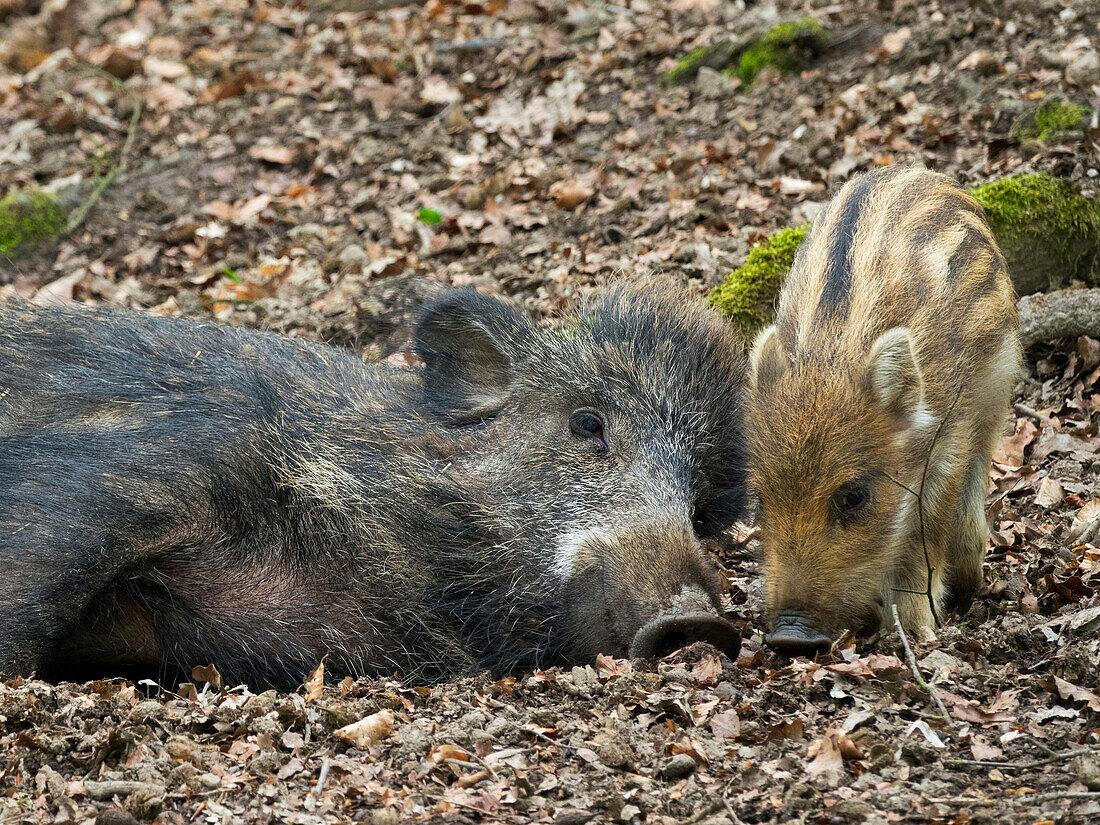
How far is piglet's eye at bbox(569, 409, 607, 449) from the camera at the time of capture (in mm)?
4344

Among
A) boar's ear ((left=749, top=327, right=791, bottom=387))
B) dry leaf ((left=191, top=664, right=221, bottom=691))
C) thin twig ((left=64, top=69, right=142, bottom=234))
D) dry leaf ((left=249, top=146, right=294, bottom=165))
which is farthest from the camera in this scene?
dry leaf ((left=249, top=146, right=294, bottom=165))

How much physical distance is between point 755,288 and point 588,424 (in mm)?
1922

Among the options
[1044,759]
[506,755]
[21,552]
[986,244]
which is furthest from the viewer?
[986,244]

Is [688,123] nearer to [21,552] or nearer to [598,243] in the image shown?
[598,243]

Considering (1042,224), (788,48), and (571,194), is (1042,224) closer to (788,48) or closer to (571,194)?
(571,194)

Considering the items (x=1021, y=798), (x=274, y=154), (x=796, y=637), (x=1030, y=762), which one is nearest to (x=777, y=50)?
(x=274, y=154)

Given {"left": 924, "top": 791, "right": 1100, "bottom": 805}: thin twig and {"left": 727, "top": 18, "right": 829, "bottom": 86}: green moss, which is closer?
{"left": 924, "top": 791, "right": 1100, "bottom": 805}: thin twig

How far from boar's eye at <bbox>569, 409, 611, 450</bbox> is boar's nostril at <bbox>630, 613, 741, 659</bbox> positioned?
3.06ft

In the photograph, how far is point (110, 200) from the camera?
28.2ft

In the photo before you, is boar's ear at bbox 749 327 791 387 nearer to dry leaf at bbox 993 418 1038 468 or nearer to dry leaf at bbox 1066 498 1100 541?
dry leaf at bbox 1066 498 1100 541

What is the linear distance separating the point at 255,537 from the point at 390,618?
0.59 meters

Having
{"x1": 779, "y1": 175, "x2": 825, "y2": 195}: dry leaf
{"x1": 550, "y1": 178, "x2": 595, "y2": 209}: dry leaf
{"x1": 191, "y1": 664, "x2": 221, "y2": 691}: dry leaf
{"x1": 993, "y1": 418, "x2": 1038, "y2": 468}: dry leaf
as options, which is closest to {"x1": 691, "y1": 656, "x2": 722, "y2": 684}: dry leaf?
{"x1": 191, "y1": 664, "x2": 221, "y2": 691}: dry leaf

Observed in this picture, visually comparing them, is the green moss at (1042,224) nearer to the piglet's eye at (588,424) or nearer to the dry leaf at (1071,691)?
the piglet's eye at (588,424)

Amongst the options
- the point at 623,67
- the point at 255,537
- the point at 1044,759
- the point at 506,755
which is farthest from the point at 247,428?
the point at 623,67
